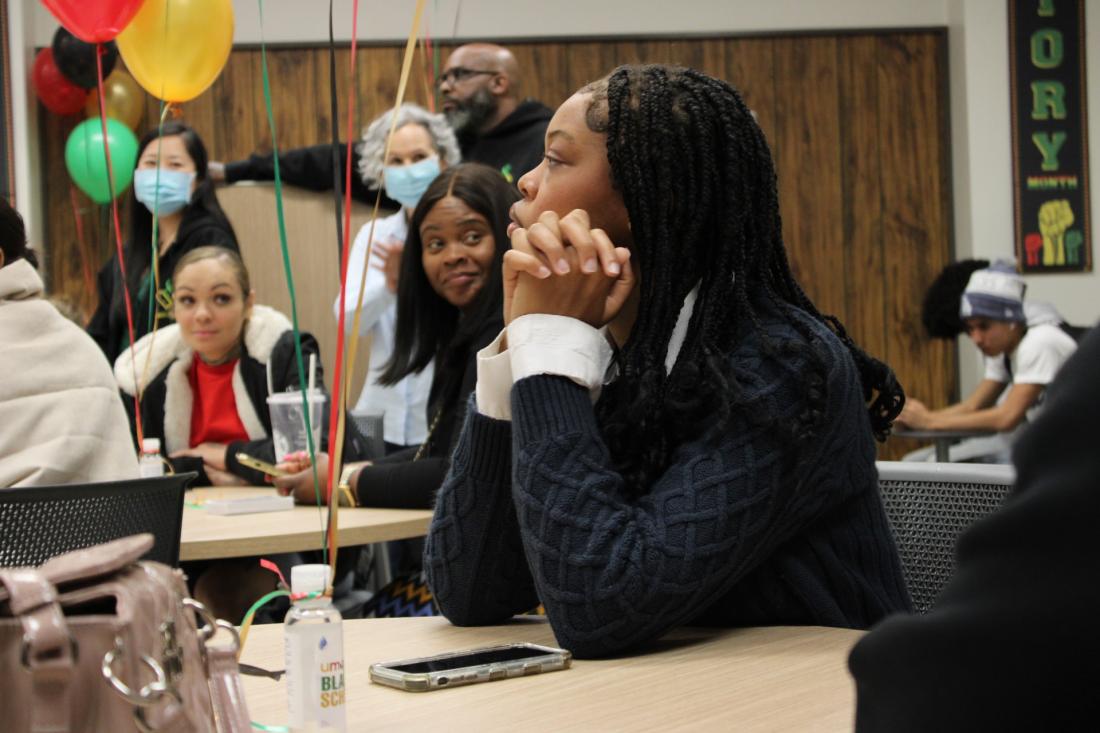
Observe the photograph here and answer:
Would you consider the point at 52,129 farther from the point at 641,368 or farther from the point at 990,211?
the point at 641,368

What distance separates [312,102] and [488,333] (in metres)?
3.98

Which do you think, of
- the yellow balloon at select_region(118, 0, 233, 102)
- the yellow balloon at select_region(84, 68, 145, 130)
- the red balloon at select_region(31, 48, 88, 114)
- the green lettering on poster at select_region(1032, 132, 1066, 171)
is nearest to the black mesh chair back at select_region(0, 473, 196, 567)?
the yellow balloon at select_region(118, 0, 233, 102)

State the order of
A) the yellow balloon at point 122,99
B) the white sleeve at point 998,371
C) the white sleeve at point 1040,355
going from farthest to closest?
1. the yellow balloon at point 122,99
2. the white sleeve at point 998,371
3. the white sleeve at point 1040,355

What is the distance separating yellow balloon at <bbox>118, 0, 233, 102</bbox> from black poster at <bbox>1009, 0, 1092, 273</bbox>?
13.3 feet

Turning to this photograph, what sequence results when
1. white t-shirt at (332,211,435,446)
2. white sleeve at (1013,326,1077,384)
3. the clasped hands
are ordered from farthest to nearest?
white sleeve at (1013,326,1077,384) < white t-shirt at (332,211,435,446) < the clasped hands

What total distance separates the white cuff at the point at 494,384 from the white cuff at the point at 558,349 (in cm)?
3

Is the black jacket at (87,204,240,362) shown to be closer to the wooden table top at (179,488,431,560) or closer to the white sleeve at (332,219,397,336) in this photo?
the white sleeve at (332,219,397,336)

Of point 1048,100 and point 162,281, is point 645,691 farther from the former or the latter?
point 1048,100

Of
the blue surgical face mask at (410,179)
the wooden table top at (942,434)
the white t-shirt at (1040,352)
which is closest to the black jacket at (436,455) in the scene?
the blue surgical face mask at (410,179)

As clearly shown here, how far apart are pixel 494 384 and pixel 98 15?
1901 mm

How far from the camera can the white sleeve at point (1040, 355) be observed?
473 cm

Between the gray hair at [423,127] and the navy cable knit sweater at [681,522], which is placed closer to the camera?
the navy cable knit sweater at [681,522]

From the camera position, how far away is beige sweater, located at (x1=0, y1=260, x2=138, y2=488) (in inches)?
81.9

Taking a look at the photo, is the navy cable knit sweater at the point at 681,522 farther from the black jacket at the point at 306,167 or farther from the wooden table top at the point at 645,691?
the black jacket at the point at 306,167
